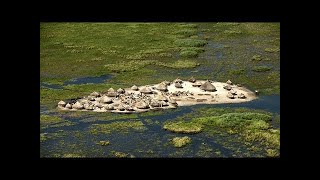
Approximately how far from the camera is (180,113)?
3105 cm

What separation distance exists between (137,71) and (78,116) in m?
11.5

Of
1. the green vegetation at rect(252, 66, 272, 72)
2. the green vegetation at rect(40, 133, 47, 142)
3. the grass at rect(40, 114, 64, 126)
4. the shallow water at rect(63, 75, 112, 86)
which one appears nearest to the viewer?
the green vegetation at rect(40, 133, 47, 142)

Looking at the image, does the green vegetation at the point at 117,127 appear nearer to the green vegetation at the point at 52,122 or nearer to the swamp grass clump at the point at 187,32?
the green vegetation at the point at 52,122

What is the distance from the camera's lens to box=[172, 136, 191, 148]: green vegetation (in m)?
26.5

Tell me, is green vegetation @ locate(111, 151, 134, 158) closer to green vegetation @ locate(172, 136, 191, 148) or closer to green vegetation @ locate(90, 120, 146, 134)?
green vegetation @ locate(90, 120, 146, 134)

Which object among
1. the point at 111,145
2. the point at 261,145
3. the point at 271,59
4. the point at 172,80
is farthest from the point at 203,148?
the point at 271,59

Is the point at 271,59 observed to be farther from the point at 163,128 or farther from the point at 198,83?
the point at 163,128

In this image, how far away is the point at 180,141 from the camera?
26828 mm

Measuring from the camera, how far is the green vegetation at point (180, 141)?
26.5 m

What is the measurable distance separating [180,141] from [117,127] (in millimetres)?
4449

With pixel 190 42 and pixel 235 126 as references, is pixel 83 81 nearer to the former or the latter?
pixel 190 42

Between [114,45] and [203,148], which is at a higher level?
[114,45]

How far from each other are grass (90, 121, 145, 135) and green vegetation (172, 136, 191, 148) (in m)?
2.60

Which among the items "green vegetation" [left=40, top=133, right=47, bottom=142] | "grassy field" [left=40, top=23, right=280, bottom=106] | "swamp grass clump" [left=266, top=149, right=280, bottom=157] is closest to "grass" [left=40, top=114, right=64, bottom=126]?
"green vegetation" [left=40, top=133, right=47, bottom=142]
